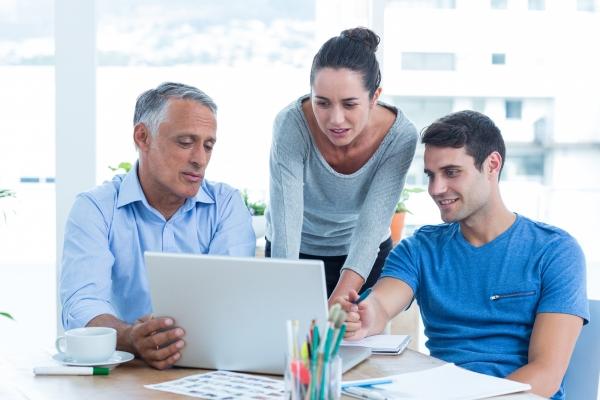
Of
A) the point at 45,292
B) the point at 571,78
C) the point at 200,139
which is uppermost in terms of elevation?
the point at 571,78

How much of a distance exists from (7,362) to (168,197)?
1.99 ft

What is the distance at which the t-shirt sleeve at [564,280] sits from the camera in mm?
1980

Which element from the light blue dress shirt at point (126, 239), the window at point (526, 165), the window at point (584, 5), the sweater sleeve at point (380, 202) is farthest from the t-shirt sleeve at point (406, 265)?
the window at point (584, 5)

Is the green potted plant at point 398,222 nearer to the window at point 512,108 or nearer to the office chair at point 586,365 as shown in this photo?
Answer: the window at point 512,108

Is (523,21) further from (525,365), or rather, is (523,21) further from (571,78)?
(525,365)

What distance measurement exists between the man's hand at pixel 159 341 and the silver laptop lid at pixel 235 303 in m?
0.02

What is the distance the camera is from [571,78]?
4.28 m

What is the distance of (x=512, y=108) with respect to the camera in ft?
13.9

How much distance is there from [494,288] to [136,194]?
0.91 m

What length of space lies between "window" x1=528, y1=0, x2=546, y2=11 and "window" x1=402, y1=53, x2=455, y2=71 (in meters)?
0.45

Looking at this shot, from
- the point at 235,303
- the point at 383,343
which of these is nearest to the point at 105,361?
the point at 235,303

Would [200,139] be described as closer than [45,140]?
Yes

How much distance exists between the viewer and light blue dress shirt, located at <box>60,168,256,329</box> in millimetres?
2051

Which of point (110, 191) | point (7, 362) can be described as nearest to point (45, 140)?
point (110, 191)
